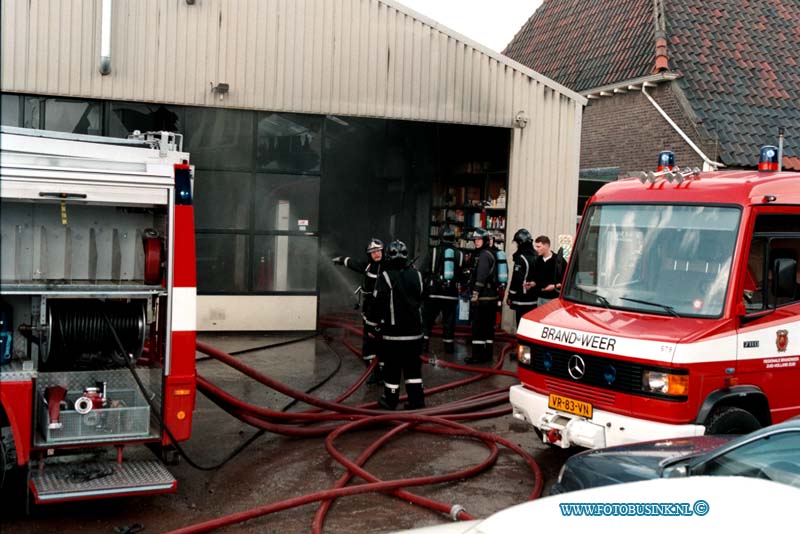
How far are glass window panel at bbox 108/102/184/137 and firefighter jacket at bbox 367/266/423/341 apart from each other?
19.7 feet

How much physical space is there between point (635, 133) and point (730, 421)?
45.6 ft

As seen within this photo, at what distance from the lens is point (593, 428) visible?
6715mm

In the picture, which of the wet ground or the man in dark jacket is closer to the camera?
the wet ground

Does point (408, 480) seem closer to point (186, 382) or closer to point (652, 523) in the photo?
point (186, 382)

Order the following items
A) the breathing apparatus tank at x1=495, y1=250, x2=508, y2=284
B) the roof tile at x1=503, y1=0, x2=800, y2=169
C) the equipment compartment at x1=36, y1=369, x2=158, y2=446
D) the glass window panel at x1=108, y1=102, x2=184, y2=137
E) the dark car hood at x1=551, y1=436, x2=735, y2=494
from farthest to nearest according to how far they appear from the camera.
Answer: the roof tile at x1=503, y1=0, x2=800, y2=169
the glass window panel at x1=108, y1=102, x2=184, y2=137
the breathing apparatus tank at x1=495, y1=250, x2=508, y2=284
the equipment compartment at x1=36, y1=369, x2=158, y2=446
the dark car hood at x1=551, y1=436, x2=735, y2=494

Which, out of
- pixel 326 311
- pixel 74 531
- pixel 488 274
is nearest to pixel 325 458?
pixel 74 531

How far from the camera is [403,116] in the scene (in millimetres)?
14078

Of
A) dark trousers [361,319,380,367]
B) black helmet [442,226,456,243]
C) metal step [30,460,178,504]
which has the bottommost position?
metal step [30,460,178,504]

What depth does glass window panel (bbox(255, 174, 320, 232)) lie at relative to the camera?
1404 centimetres

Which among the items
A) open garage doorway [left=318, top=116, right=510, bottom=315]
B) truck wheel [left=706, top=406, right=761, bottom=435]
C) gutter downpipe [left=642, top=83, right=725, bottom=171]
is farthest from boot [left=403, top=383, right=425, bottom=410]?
gutter downpipe [left=642, top=83, right=725, bottom=171]

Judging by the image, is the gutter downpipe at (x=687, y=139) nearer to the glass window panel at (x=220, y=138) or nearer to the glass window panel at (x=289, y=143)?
the glass window panel at (x=289, y=143)

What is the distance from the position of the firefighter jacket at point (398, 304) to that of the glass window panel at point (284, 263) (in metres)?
5.12

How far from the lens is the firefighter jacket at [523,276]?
1204 centimetres

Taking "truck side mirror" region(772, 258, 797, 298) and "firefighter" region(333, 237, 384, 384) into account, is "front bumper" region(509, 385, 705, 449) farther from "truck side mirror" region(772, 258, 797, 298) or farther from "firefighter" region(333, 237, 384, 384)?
"firefighter" region(333, 237, 384, 384)
